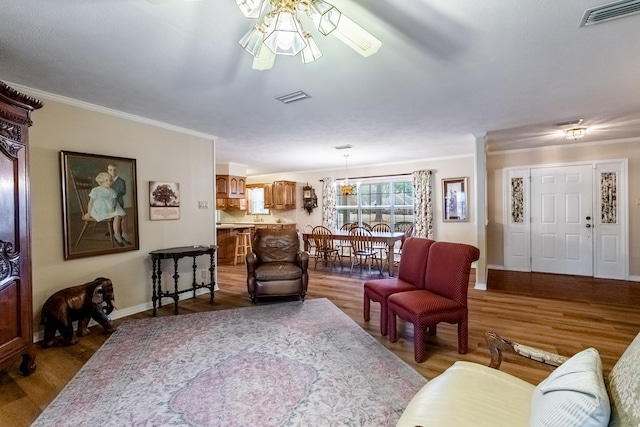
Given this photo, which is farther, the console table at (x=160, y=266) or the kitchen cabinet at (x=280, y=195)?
the kitchen cabinet at (x=280, y=195)

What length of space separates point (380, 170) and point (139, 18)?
6.27m

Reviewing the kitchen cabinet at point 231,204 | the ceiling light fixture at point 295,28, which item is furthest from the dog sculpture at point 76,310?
the kitchen cabinet at point 231,204

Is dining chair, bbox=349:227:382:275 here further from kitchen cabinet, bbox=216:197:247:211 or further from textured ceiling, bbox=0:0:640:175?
kitchen cabinet, bbox=216:197:247:211

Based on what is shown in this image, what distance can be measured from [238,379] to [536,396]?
1.87 meters

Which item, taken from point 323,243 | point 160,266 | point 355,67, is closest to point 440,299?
point 355,67

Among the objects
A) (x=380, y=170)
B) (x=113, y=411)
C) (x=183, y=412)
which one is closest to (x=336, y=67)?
(x=183, y=412)

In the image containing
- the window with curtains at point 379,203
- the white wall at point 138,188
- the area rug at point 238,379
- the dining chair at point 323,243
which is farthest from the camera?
the window with curtains at point 379,203

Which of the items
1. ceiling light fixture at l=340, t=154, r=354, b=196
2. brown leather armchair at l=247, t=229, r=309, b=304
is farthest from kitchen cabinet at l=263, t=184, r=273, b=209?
brown leather armchair at l=247, t=229, r=309, b=304

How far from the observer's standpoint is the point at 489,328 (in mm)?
3164

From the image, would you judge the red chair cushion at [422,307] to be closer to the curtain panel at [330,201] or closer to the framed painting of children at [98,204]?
the framed painting of children at [98,204]

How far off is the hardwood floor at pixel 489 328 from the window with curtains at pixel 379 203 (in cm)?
267

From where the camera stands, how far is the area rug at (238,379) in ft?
6.03

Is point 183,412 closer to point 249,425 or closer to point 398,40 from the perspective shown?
point 249,425

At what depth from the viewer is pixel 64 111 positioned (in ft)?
10.1
